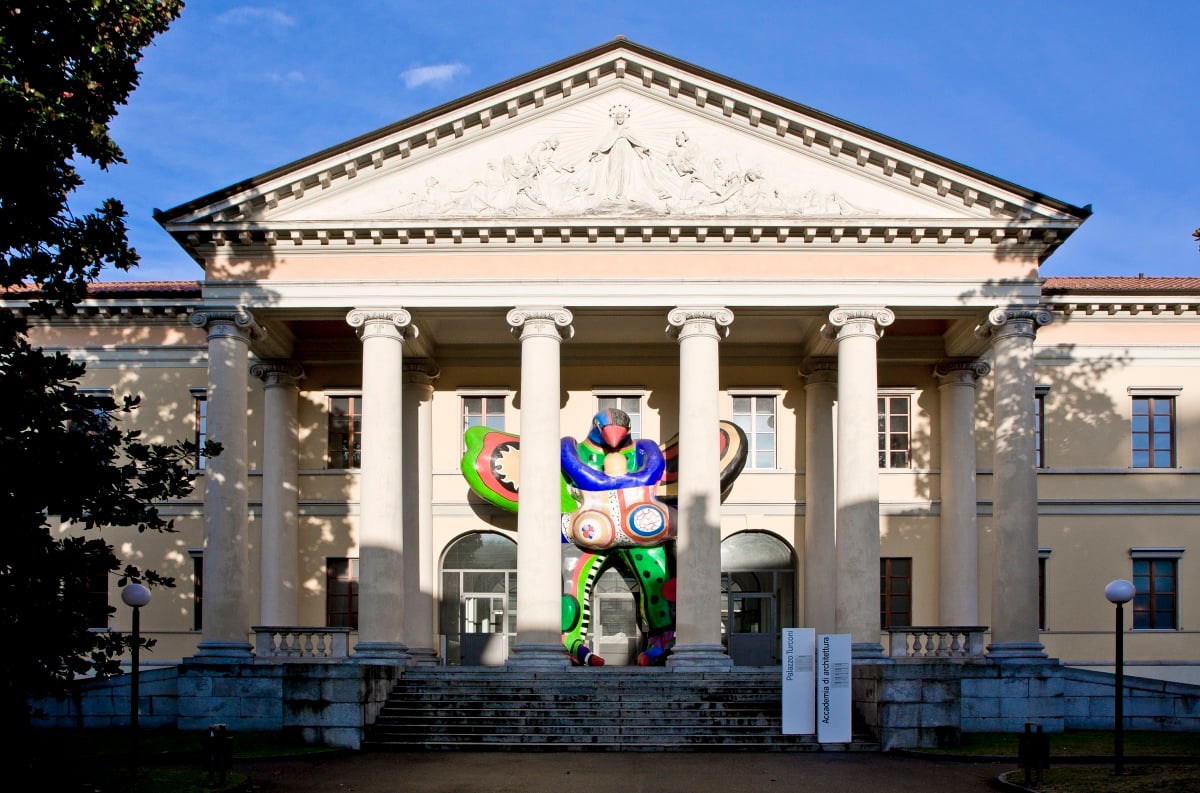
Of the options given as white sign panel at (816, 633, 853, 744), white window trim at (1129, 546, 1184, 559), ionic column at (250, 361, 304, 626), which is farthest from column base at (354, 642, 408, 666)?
white window trim at (1129, 546, 1184, 559)

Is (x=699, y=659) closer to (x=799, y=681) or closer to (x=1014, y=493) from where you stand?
(x=799, y=681)

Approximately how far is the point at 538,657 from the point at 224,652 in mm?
6671

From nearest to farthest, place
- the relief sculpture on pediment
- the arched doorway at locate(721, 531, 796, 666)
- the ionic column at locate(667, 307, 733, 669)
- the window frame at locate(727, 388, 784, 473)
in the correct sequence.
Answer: the ionic column at locate(667, 307, 733, 669) → the relief sculpture on pediment → the arched doorway at locate(721, 531, 796, 666) → the window frame at locate(727, 388, 784, 473)

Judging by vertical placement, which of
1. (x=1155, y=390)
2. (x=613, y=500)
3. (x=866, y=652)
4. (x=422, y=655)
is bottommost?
(x=422, y=655)

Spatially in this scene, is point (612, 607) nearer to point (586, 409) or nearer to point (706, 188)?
point (586, 409)

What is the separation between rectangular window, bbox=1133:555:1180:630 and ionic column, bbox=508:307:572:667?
51.8ft

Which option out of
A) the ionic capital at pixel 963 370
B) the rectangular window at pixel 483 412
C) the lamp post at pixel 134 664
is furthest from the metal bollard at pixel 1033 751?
the rectangular window at pixel 483 412

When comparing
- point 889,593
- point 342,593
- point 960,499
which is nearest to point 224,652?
point 342,593

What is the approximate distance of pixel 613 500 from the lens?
32.2 metres

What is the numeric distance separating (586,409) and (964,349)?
9.72 meters

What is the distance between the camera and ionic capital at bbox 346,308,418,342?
2923 cm

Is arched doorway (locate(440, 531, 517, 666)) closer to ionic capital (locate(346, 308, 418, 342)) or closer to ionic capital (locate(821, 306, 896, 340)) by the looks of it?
ionic capital (locate(346, 308, 418, 342))

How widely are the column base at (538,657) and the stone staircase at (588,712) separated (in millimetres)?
326

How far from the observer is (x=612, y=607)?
112ft
